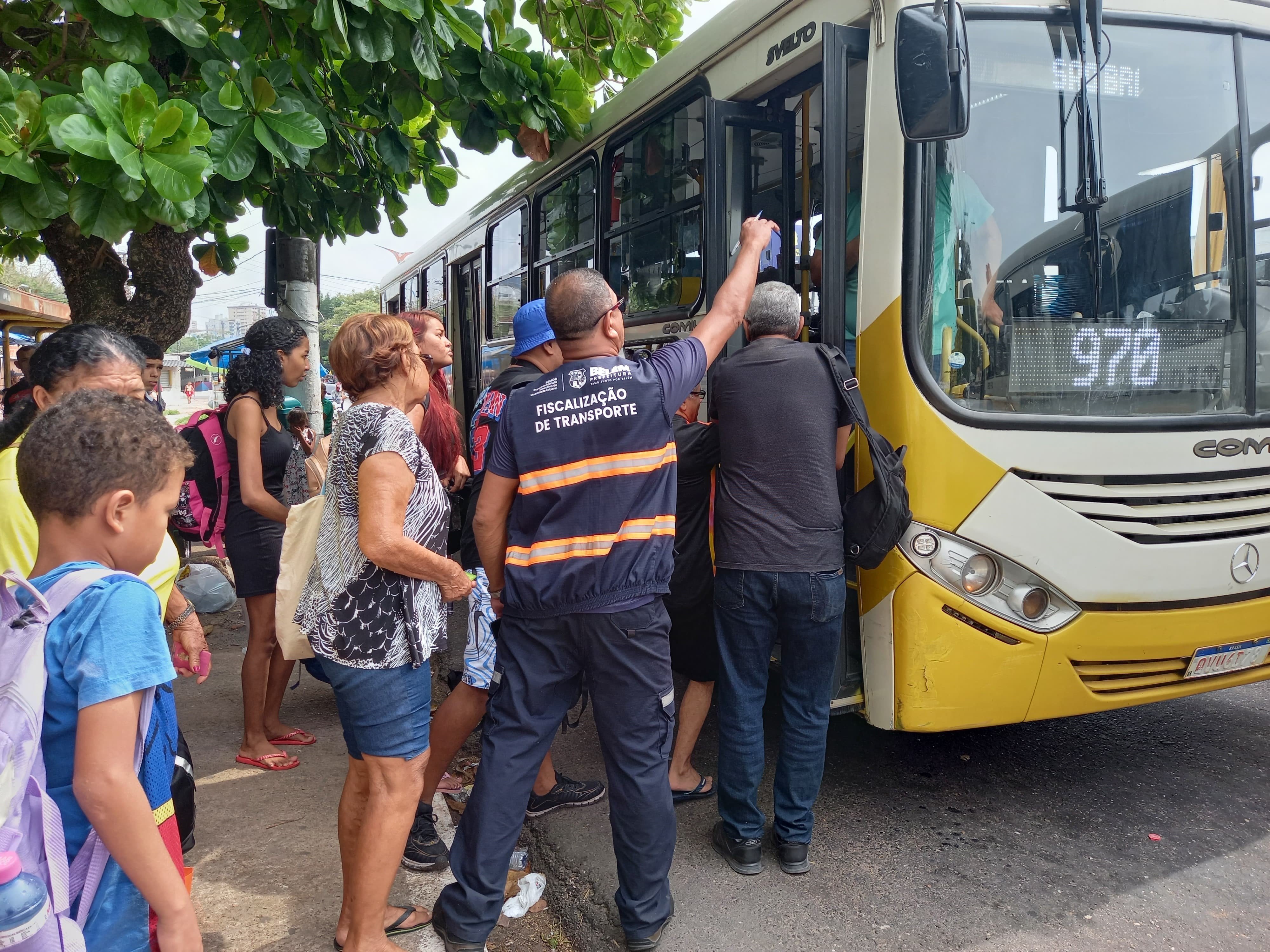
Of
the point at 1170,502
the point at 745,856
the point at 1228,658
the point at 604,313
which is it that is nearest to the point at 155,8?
the point at 604,313

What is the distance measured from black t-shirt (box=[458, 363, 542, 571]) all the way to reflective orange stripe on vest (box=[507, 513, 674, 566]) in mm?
656

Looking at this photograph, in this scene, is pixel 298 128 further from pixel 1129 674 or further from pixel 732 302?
pixel 1129 674

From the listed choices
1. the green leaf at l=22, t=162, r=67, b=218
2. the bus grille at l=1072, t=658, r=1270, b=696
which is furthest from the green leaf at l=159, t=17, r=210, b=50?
the bus grille at l=1072, t=658, r=1270, b=696

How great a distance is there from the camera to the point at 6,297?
13.7 m

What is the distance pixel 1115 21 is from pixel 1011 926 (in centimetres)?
307

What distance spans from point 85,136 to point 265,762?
2660mm

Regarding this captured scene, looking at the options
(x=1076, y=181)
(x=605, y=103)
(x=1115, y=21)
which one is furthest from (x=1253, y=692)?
(x=605, y=103)

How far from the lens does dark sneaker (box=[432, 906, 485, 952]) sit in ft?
8.79

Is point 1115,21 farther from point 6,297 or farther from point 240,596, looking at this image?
point 6,297

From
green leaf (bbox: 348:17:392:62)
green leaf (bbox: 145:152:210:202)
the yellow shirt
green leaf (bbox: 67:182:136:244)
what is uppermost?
green leaf (bbox: 348:17:392:62)

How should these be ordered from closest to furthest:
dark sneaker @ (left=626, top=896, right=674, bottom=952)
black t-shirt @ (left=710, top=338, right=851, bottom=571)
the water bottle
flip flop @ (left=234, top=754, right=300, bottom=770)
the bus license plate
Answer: the water bottle → dark sneaker @ (left=626, top=896, right=674, bottom=952) → black t-shirt @ (left=710, top=338, right=851, bottom=571) → the bus license plate → flip flop @ (left=234, top=754, right=300, bottom=770)

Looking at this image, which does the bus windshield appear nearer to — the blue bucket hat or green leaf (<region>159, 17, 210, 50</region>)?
the blue bucket hat

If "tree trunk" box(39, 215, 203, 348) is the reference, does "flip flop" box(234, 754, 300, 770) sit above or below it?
below

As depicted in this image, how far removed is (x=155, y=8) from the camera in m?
3.29
